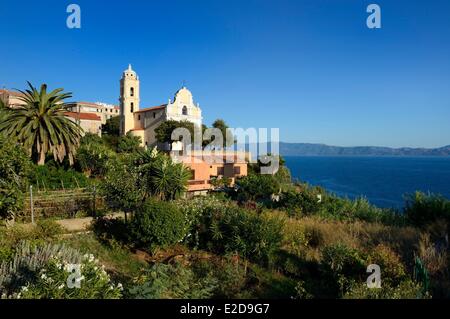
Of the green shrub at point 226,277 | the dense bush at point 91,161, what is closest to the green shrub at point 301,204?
the green shrub at point 226,277

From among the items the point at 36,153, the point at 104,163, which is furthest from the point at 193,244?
the point at 36,153

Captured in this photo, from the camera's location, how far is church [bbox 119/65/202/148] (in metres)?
48.9

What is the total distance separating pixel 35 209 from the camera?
39.9ft

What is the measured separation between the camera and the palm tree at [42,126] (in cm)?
1888

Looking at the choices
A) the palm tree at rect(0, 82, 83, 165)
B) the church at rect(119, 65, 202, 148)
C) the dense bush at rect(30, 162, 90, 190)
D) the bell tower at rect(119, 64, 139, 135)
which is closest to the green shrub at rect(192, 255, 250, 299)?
the dense bush at rect(30, 162, 90, 190)

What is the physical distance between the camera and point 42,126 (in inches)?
774

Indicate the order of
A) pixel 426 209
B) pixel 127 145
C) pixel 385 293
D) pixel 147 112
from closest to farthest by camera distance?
pixel 385 293
pixel 426 209
pixel 127 145
pixel 147 112

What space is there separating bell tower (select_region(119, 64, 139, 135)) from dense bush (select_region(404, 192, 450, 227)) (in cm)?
4811

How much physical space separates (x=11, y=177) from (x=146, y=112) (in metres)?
43.6

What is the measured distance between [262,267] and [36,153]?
65.6 ft

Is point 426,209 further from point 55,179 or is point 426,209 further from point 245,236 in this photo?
point 55,179

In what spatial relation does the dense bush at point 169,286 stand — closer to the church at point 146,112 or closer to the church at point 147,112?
the church at point 147,112

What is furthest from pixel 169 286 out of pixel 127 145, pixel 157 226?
pixel 127 145

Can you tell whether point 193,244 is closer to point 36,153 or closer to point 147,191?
point 147,191
